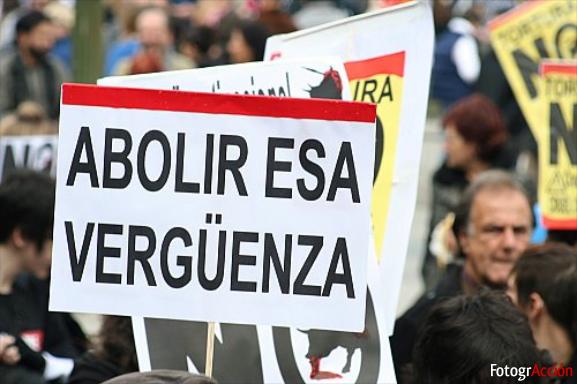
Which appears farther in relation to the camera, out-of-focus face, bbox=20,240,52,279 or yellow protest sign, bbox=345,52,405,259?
out-of-focus face, bbox=20,240,52,279

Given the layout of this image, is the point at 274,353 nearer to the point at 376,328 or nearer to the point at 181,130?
the point at 376,328

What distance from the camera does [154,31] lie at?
12.6 meters

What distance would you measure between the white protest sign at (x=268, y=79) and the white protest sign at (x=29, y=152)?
15.9 feet

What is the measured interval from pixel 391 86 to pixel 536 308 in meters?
0.92

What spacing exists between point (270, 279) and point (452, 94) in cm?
954

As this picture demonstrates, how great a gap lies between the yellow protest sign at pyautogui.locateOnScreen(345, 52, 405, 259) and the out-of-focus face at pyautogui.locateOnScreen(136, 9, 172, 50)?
7319 mm

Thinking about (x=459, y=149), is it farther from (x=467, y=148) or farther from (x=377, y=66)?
(x=377, y=66)

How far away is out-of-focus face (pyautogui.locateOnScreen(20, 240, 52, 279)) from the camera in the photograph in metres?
5.88

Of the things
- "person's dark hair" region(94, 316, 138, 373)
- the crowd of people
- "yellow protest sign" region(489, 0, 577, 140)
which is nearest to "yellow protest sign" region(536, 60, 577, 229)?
the crowd of people

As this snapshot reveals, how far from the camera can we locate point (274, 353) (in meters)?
4.65

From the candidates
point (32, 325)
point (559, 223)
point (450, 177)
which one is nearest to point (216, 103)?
point (32, 325)

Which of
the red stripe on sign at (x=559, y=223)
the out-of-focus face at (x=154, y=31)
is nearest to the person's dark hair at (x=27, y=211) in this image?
the red stripe on sign at (x=559, y=223)

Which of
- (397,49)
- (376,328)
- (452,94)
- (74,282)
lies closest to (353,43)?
(397,49)

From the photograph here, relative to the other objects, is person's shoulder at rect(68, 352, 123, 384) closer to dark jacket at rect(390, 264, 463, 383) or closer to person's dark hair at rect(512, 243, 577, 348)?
dark jacket at rect(390, 264, 463, 383)
